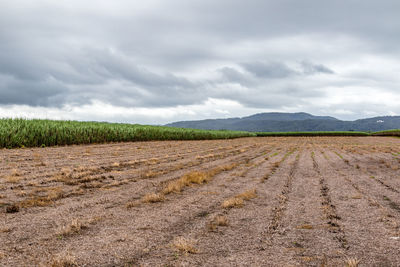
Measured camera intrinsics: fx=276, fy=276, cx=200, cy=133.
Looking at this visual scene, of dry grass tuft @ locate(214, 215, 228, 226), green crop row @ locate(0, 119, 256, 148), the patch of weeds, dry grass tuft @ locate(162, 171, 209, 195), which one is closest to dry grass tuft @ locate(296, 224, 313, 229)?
dry grass tuft @ locate(214, 215, 228, 226)

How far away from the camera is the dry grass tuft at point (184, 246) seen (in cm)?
429

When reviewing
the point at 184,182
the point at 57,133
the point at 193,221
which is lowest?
the point at 193,221

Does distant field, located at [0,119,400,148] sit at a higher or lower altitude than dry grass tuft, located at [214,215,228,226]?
higher

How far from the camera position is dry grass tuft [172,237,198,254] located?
4289 mm

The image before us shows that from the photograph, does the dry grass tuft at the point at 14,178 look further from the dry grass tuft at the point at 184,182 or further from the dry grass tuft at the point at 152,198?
the dry grass tuft at the point at 184,182

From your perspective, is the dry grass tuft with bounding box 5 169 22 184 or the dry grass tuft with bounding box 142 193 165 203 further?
the dry grass tuft with bounding box 5 169 22 184

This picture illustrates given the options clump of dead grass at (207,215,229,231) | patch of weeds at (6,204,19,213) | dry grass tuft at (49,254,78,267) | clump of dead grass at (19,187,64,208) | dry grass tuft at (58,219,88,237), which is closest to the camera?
dry grass tuft at (49,254,78,267)

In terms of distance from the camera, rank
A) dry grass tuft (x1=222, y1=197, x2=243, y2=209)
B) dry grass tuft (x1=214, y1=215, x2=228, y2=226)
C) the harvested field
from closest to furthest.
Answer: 1. the harvested field
2. dry grass tuft (x1=214, y1=215, x2=228, y2=226)
3. dry grass tuft (x1=222, y1=197, x2=243, y2=209)

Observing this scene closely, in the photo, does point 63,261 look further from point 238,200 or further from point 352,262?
point 238,200

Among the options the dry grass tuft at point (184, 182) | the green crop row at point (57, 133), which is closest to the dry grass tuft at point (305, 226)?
the dry grass tuft at point (184, 182)

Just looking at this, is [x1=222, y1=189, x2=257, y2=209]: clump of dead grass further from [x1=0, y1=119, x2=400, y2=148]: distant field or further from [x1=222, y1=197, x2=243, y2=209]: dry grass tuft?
[x1=0, y1=119, x2=400, y2=148]: distant field

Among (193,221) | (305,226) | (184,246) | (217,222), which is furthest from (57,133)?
(305,226)

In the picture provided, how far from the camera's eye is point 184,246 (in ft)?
14.3

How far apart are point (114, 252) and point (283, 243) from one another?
2.77 meters
